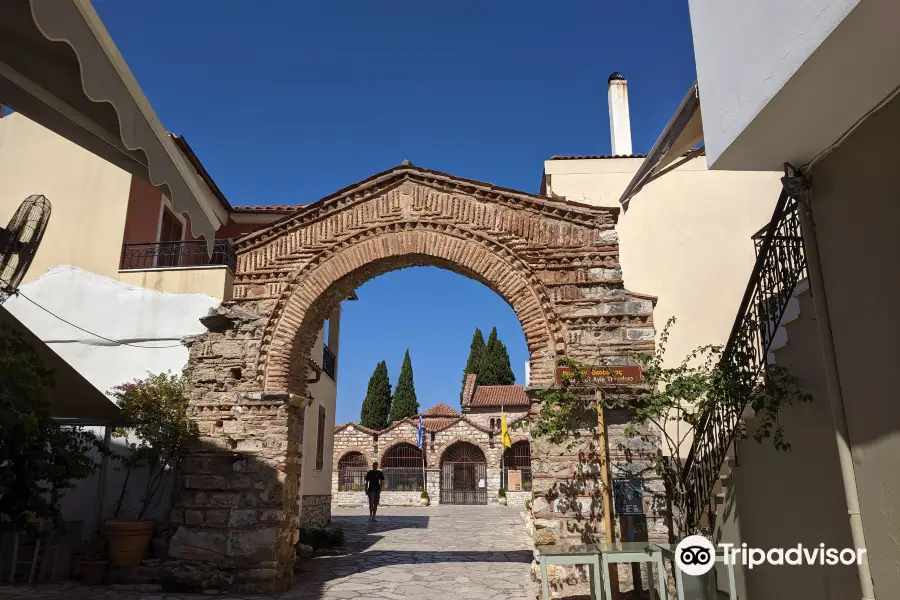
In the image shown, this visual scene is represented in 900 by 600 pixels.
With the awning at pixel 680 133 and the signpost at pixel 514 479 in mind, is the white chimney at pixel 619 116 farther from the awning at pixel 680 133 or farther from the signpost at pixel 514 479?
the signpost at pixel 514 479

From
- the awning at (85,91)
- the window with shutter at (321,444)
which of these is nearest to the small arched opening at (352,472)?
the window with shutter at (321,444)

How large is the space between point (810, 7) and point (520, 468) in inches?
1113

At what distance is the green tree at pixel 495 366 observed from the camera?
41.3 meters

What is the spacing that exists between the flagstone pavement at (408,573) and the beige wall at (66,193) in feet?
18.8

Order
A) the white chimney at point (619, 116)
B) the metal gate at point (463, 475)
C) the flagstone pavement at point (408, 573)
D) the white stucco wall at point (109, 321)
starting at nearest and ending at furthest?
the flagstone pavement at point (408, 573)
the white stucco wall at point (109, 321)
the white chimney at point (619, 116)
the metal gate at point (463, 475)

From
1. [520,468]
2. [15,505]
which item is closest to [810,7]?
[15,505]

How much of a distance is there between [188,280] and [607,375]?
7134 mm

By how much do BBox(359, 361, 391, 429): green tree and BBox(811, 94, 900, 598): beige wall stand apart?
39.3 m

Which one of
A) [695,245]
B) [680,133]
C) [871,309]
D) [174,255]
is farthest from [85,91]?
[695,245]

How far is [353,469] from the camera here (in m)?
30.6

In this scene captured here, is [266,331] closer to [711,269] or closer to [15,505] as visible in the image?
[15,505]

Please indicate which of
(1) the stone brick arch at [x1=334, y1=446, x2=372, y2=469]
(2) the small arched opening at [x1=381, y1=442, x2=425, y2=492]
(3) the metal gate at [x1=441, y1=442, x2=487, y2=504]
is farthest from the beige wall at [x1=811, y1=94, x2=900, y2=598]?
(1) the stone brick arch at [x1=334, y1=446, x2=372, y2=469]

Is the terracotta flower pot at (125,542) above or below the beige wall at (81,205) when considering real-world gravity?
below

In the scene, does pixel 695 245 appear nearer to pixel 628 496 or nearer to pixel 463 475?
pixel 628 496
